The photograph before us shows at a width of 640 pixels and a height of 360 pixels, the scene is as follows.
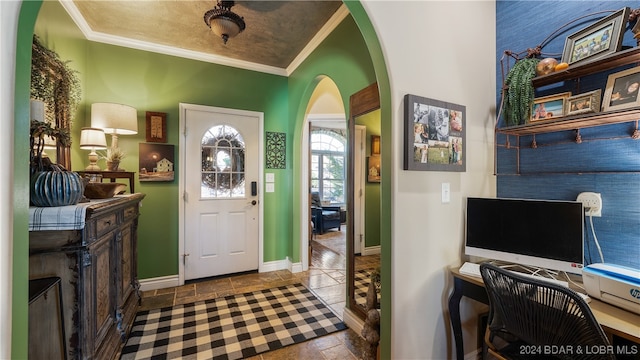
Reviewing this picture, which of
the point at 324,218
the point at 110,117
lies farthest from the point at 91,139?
the point at 324,218

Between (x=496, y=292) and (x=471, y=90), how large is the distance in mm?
1299

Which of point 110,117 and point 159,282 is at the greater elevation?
point 110,117

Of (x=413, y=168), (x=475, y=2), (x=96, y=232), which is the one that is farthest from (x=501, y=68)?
(x=96, y=232)

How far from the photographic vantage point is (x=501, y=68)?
1805mm

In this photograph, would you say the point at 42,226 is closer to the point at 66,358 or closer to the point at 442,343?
the point at 66,358

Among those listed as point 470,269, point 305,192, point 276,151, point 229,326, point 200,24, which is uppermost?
point 200,24

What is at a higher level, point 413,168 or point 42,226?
point 413,168

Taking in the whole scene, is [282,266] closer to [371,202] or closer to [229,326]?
[229,326]

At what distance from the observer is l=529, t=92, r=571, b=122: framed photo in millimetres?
1456

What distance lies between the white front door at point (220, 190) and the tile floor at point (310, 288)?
238 mm

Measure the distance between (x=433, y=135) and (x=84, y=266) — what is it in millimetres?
2035

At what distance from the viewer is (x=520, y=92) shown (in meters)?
1.56

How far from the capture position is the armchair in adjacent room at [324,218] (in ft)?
18.3

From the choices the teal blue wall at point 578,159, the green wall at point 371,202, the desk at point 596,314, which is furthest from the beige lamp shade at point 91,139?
the teal blue wall at point 578,159
